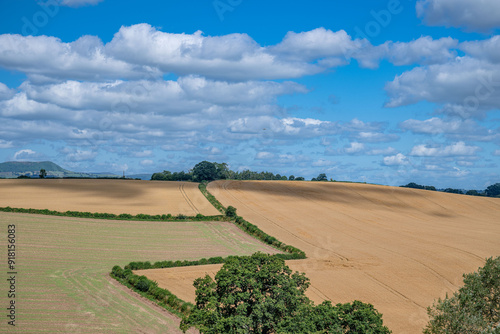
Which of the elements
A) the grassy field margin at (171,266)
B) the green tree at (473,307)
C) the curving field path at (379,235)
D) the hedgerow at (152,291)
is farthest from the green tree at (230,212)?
the green tree at (473,307)

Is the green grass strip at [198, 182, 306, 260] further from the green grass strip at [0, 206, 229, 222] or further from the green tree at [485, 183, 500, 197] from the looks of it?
the green tree at [485, 183, 500, 197]

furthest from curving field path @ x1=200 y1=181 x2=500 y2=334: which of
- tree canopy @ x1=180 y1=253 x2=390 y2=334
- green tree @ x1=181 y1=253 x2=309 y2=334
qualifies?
green tree @ x1=181 y1=253 x2=309 y2=334

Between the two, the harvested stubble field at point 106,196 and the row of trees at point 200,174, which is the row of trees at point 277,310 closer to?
the harvested stubble field at point 106,196

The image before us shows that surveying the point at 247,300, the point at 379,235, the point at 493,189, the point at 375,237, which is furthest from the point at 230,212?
the point at 493,189

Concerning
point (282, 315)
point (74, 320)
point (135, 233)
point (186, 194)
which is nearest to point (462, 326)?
point (282, 315)

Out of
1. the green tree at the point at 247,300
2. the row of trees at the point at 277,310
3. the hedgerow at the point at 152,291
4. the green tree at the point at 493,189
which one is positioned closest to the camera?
the row of trees at the point at 277,310

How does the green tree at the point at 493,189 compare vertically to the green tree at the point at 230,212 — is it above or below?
above

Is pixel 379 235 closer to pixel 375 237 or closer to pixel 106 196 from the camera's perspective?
pixel 375 237

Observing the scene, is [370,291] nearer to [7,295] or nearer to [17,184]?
[7,295]
